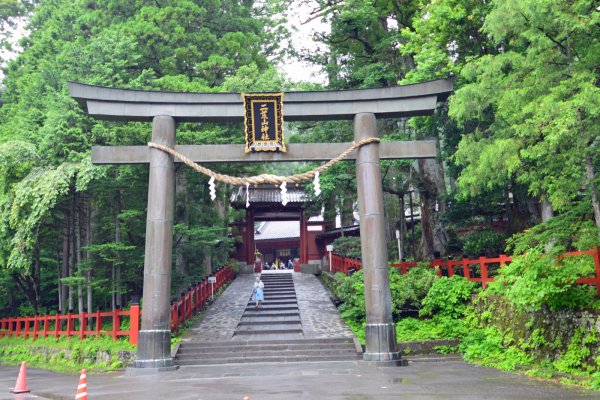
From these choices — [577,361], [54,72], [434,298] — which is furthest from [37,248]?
[577,361]

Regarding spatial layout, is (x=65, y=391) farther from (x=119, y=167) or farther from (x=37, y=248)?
(x=37, y=248)

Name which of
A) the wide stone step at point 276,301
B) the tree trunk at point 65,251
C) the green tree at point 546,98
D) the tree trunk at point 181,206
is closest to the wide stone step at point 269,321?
the wide stone step at point 276,301

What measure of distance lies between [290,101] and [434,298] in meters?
6.49

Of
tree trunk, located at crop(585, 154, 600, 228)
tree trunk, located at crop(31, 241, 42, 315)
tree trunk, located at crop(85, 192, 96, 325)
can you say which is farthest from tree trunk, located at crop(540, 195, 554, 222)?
tree trunk, located at crop(31, 241, 42, 315)

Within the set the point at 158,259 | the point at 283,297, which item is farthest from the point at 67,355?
the point at 283,297

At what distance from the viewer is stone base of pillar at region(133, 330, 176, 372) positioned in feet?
38.1

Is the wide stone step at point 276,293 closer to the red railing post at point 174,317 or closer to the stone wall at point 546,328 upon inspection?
the red railing post at point 174,317

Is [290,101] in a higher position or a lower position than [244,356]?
higher

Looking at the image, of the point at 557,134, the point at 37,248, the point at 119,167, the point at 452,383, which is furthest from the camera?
the point at 37,248

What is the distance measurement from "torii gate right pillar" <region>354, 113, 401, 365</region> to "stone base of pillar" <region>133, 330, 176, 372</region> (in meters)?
4.65

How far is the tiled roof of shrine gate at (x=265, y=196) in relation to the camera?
28186 mm

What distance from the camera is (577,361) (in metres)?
9.21

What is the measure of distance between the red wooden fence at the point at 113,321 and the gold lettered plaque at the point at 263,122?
5.60m

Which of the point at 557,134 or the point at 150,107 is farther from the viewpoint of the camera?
Result: the point at 150,107
